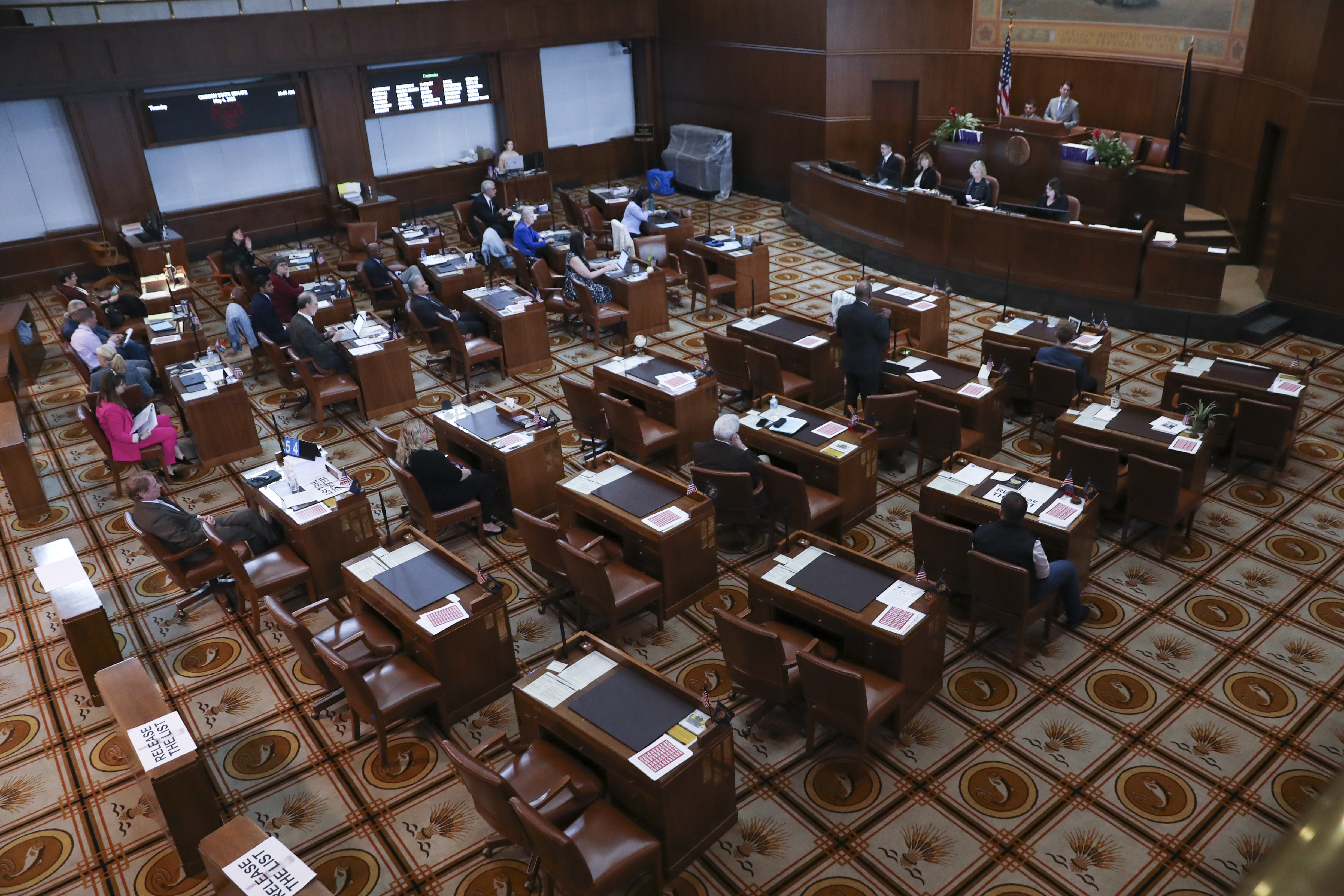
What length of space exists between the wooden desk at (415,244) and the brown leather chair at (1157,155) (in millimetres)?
10039

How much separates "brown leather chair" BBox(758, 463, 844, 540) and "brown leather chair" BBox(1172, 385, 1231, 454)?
3.27 meters

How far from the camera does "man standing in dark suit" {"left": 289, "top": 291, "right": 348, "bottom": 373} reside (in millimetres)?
9945

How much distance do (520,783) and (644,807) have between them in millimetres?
663

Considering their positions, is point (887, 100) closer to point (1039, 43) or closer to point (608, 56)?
point (1039, 43)

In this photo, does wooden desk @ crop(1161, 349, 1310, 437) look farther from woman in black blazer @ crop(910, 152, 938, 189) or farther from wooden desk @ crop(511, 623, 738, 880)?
woman in black blazer @ crop(910, 152, 938, 189)

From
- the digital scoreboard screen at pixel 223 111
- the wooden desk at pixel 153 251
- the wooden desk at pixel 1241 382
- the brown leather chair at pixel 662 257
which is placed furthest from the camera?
the digital scoreboard screen at pixel 223 111

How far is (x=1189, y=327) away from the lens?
1109cm

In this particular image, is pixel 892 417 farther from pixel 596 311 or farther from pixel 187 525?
pixel 187 525

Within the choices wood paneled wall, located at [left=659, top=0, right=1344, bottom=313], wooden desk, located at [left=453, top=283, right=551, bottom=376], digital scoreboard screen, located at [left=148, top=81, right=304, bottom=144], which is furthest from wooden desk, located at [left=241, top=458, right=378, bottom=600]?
wood paneled wall, located at [left=659, top=0, right=1344, bottom=313]

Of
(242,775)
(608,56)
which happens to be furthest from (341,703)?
(608,56)

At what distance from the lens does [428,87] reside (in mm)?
17188

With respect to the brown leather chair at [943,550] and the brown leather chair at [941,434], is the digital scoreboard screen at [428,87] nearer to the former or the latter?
the brown leather chair at [941,434]

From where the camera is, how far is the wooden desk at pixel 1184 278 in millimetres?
10883

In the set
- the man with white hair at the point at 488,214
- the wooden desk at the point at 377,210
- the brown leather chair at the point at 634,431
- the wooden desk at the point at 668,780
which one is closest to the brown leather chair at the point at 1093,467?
the brown leather chair at the point at 634,431
